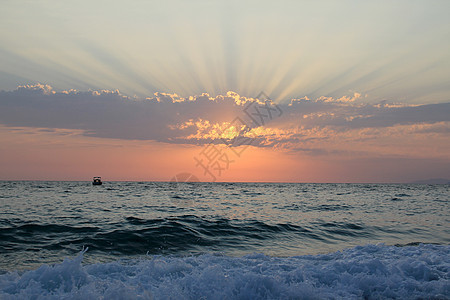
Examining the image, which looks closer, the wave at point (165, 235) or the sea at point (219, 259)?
the sea at point (219, 259)

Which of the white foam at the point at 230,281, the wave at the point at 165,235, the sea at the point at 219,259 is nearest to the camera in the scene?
the white foam at the point at 230,281

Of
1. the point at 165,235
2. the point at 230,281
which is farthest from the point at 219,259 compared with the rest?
the point at 165,235

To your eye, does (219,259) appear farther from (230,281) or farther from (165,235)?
A: (165,235)

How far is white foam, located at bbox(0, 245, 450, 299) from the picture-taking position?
520 centimetres

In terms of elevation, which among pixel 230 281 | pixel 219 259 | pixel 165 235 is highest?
pixel 230 281

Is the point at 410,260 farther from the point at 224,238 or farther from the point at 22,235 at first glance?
the point at 22,235

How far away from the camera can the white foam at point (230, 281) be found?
5199 millimetres

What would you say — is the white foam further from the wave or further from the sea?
the wave

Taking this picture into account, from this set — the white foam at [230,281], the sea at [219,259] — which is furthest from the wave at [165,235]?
the white foam at [230,281]

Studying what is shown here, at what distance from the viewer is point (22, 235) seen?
38.7 ft

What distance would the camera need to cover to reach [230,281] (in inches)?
225

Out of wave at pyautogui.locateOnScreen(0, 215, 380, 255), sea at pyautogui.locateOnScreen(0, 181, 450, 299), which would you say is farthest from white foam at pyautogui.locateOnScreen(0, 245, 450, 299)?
wave at pyautogui.locateOnScreen(0, 215, 380, 255)

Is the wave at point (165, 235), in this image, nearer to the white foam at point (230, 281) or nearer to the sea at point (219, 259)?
the sea at point (219, 259)

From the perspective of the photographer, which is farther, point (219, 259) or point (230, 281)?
point (219, 259)
